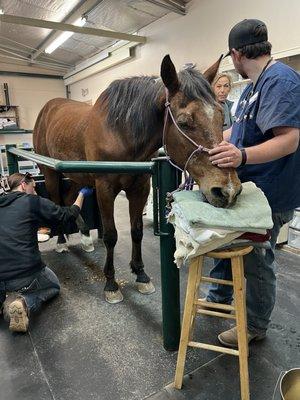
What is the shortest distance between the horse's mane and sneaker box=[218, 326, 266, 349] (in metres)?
1.12

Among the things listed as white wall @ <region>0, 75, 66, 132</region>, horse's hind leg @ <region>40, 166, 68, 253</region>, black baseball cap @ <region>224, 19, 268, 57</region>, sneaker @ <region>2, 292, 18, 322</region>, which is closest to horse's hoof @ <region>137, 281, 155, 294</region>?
sneaker @ <region>2, 292, 18, 322</region>

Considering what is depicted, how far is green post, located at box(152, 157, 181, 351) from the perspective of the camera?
1302mm

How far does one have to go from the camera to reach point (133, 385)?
4.23 ft

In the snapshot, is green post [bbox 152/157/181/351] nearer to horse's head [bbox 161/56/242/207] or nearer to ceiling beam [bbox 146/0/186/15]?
horse's head [bbox 161/56/242/207]

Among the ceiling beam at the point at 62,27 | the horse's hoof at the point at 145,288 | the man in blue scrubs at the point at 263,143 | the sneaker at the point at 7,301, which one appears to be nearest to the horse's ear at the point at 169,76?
the man in blue scrubs at the point at 263,143

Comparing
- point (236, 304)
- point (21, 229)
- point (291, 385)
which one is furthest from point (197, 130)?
point (21, 229)

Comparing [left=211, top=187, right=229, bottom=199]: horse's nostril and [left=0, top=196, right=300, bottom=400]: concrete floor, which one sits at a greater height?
[left=211, top=187, right=229, bottom=199]: horse's nostril

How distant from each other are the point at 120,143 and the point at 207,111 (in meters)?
0.72

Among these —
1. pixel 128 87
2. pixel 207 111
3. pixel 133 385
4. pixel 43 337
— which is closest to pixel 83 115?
pixel 128 87

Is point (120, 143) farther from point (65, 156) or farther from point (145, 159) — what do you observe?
point (65, 156)

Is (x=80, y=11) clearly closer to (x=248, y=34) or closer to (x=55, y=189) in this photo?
(x=55, y=189)

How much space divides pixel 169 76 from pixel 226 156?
1.52ft

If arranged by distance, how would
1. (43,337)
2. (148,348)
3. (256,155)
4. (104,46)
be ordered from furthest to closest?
(104,46), (43,337), (148,348), (256,155)

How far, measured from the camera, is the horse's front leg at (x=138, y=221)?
204 cm
